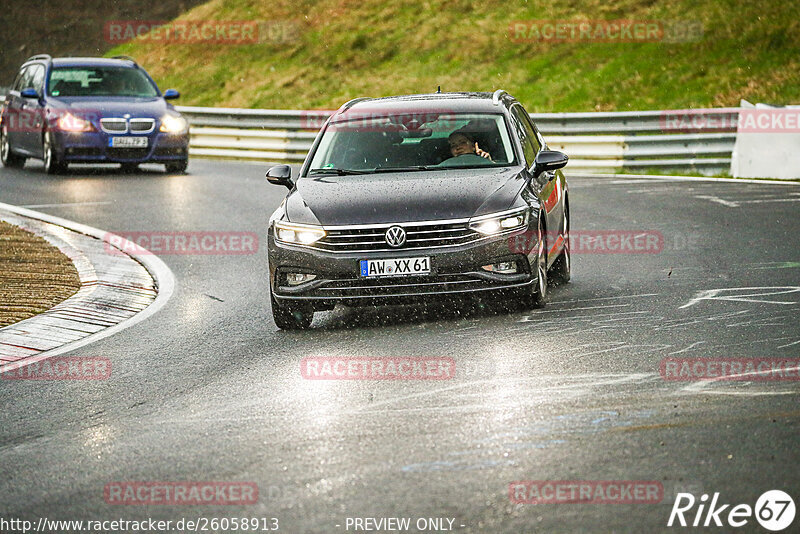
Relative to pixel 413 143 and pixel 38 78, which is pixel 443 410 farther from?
pixel 38 78

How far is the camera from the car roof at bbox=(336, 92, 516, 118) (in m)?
11.2

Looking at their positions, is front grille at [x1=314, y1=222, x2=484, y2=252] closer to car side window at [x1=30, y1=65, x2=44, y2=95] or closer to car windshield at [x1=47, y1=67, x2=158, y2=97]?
car windshield at [x1=47, y1=67, x2=158, y2=97]

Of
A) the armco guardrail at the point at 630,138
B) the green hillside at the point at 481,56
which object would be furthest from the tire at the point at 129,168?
the green hillside at the point at 481,56

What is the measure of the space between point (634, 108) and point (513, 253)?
1941cm

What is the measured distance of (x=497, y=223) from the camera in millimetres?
9562

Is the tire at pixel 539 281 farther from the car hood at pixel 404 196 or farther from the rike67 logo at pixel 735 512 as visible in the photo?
the rike67 logo at pixel 735 512

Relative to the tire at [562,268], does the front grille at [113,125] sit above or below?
below

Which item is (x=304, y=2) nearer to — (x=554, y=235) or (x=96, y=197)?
(x=96, y=197)

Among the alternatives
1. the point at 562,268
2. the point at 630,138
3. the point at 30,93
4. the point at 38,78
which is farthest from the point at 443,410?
the point at 38,78

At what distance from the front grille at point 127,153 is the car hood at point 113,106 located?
21.7 inches

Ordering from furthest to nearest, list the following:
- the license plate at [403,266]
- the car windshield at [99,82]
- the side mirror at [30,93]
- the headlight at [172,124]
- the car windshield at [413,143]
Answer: the car windshield at [99,82], the side mirror at [30,93], the headlight at [172,124], the car windshield at [413,143], the license plate at [403,266]

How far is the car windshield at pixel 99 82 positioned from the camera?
76.1 feet

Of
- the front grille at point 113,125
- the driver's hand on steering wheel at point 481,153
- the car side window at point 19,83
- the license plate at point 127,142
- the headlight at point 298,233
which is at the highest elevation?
the driver's hand on steering wheel at point 481,153

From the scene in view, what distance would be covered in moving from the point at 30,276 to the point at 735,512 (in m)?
8.55
